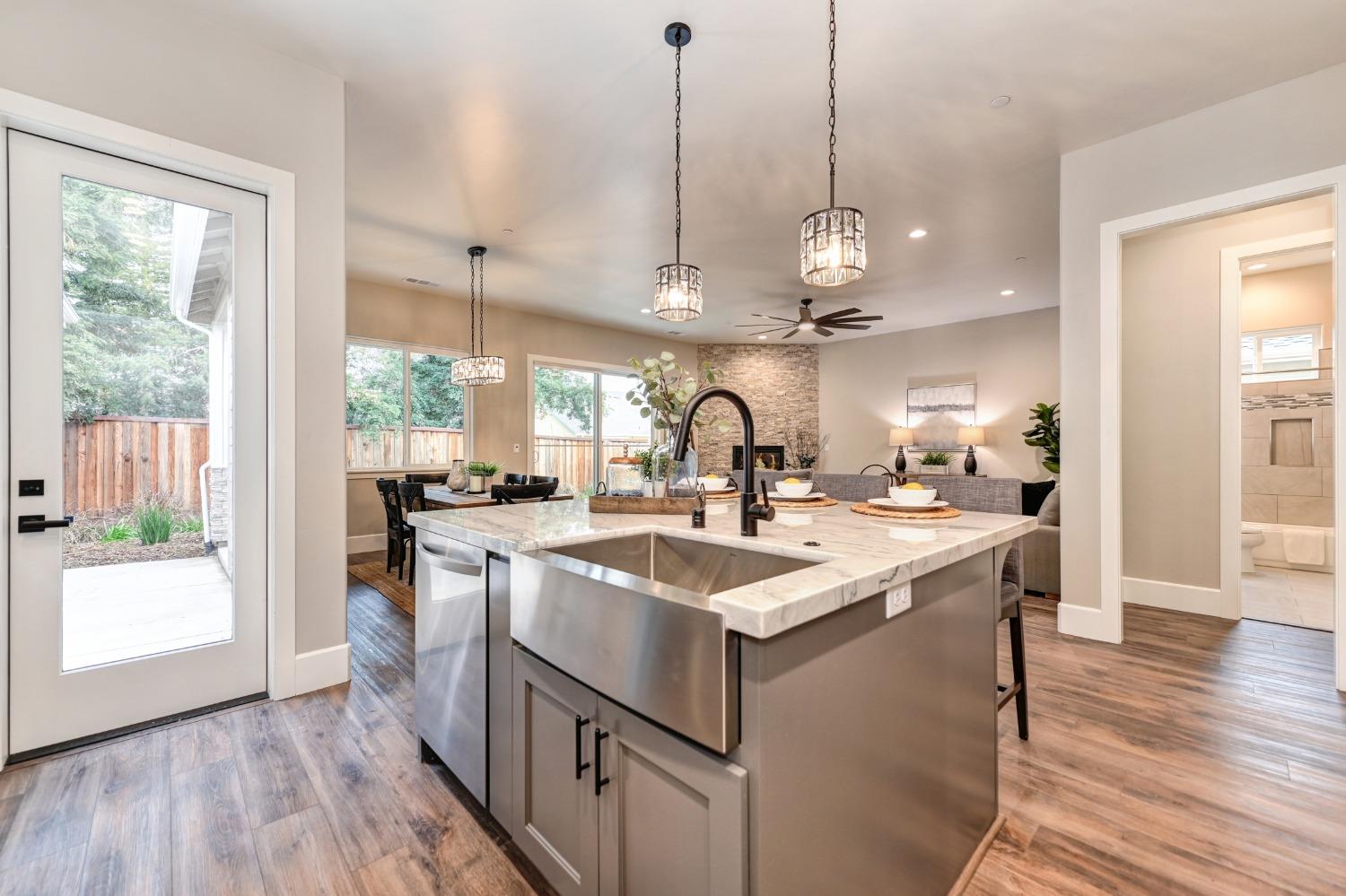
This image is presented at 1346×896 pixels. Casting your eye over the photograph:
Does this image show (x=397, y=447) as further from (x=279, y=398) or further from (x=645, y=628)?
(x=645, y=628)

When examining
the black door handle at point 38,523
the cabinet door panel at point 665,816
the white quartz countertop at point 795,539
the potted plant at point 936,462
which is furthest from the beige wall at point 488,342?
the cabinet door panel at point 665,816

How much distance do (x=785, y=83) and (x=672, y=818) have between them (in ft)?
9.96

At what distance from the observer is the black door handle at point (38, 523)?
1966 mm

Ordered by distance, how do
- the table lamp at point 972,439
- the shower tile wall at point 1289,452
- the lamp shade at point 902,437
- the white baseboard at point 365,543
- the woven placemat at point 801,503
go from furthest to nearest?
the lamp shade at point 902,437 → the table lamp at point 972,439 → the white baseboard at point 365,543 → the shower tile wall at point 1289,452 → the woven placemat at point 801,503

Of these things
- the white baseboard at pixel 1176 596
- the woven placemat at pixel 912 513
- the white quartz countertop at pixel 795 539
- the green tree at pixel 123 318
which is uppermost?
the green tree at pixel 123 318

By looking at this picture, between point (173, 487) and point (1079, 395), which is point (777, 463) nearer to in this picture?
point (1079, 395)

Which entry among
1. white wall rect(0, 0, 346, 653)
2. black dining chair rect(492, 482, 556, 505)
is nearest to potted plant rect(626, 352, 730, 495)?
white wall rect(0, 0, 346, 653)

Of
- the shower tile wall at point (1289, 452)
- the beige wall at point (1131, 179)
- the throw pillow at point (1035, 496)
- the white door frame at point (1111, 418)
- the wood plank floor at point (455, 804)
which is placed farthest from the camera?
the throw pillow at point (1035, 496)

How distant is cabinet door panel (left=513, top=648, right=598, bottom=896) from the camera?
3.85 feet

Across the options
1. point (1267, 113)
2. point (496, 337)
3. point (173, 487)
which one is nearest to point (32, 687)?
point (173, 487)

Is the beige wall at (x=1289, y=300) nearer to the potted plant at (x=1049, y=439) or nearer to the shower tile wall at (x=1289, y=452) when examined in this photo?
the shower tile wall at (x=1289, y=452)

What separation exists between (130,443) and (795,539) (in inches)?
102

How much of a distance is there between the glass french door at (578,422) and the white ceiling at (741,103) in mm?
2862

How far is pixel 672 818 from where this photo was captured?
38.4 inches
